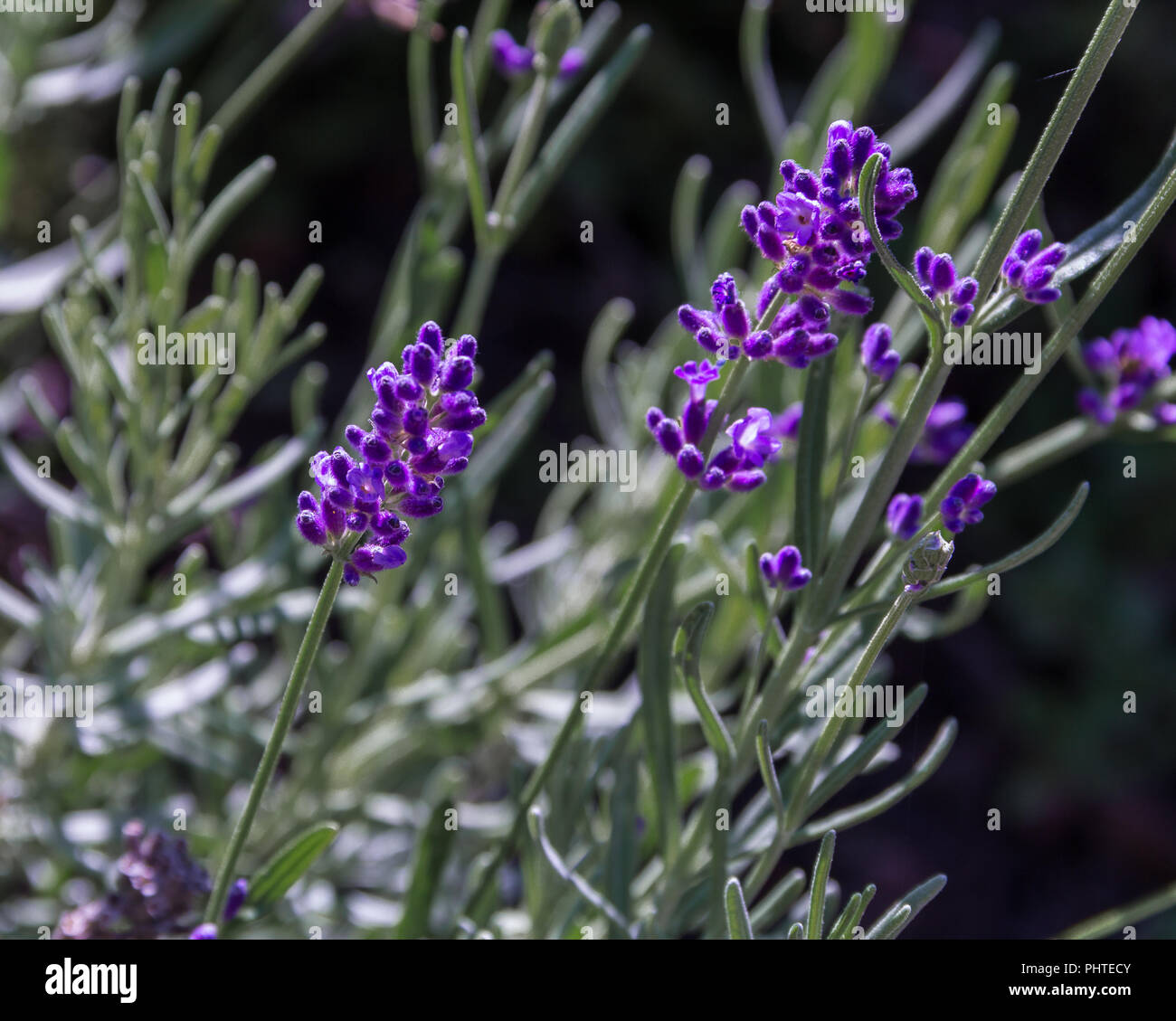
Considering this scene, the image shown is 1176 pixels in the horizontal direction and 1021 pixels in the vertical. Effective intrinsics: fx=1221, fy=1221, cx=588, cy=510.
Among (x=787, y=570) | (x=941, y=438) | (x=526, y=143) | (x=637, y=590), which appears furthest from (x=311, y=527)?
(x=941, y=438)

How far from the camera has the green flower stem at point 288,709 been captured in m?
0.74

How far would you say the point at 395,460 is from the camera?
2.43 ft

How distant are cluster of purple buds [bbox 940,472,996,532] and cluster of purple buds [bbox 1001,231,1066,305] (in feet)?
0.41

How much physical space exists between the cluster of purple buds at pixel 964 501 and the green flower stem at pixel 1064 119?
0.52 feet

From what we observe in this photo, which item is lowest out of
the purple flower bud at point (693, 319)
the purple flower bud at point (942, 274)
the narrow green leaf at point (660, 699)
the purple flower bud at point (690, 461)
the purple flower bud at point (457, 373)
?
the narrow green leaf at point (660, 699)

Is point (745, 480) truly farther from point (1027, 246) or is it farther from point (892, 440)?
point (1027, 246)

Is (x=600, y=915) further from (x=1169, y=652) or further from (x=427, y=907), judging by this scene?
(x=1169, y=652)

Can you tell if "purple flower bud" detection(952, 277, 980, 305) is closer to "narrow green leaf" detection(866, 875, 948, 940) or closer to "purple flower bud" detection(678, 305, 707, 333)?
"purple flower bud" detection(678, 305, 707, 333)

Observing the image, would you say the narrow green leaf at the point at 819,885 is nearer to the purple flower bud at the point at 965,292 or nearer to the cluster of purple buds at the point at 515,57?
the purple flower bud at the point at 965,292

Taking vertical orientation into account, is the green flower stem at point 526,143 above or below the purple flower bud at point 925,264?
above

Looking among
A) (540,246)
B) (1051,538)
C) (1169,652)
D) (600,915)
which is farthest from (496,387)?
(1051,538)

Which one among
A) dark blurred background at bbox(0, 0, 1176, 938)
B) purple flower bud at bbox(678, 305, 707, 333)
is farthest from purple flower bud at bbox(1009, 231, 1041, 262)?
dark blurred background at bbox(0, 0, 1176, 938)

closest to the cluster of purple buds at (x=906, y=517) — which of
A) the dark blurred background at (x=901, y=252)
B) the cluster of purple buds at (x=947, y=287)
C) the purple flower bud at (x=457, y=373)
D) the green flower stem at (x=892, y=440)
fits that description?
the green flower stem at (x=892, y=440)

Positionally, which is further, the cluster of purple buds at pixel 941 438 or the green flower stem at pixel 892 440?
the cluster of purple buds at pixel 941 438
